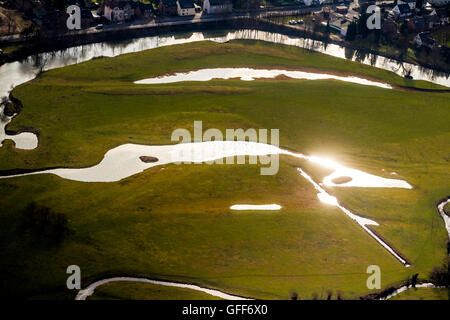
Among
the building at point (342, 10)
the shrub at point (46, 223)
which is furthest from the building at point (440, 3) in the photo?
the shrub at point (46, 223)

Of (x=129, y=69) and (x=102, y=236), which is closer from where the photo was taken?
(x=102, y=236)

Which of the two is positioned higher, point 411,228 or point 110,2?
point 110,2

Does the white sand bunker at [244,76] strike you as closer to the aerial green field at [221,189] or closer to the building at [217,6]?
the aerial green field at [221,189]

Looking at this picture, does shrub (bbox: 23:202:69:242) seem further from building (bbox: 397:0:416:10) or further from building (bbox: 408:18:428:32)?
building (bbox: 397:0:416:10)

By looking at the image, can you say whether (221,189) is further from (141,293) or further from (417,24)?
(417,24)

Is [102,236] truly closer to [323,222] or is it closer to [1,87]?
[323,222]

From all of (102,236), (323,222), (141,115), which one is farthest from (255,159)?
(102,236)
